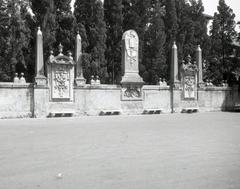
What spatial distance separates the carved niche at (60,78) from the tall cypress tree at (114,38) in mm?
13345

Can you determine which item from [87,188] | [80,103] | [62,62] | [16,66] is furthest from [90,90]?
[87,188]

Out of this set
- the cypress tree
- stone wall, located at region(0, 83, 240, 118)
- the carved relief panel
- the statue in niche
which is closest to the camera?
stone wall, located at region(0, 83, 240, 118)

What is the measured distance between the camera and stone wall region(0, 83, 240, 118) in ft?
57.2

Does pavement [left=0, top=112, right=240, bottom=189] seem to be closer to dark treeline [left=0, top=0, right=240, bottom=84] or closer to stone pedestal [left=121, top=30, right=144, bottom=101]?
stone pedestal [left=121, top=30, right=144, bottom=101]

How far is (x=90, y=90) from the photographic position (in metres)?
19.5

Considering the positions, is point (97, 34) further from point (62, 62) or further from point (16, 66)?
point (62, 62)

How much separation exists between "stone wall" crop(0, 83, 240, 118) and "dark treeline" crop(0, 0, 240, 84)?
27.0 feet

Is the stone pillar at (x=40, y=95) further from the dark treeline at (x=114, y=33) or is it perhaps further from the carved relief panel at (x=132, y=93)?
the dark treeline at (x=114, y=33)

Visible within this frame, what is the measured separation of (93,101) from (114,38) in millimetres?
14463

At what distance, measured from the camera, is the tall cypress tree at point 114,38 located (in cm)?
3222

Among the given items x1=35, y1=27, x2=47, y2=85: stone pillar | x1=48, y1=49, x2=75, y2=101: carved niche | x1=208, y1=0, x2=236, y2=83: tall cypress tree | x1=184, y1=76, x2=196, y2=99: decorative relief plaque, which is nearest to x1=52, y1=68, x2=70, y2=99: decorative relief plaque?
x1=48, y1=49, x2=75, y2=101: carved niche

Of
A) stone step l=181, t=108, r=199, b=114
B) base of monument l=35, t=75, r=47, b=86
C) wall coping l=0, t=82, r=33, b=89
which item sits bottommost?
stone step l=181, t=108, r=199, b=114

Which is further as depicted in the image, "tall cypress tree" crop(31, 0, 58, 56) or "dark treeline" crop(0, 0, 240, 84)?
"dark treeline" crop(0, 0, 240, 84)

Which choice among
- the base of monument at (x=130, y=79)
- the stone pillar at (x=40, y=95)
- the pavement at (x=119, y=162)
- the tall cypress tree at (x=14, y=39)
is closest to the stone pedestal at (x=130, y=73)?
the base of monument at (x=130, y=79)
